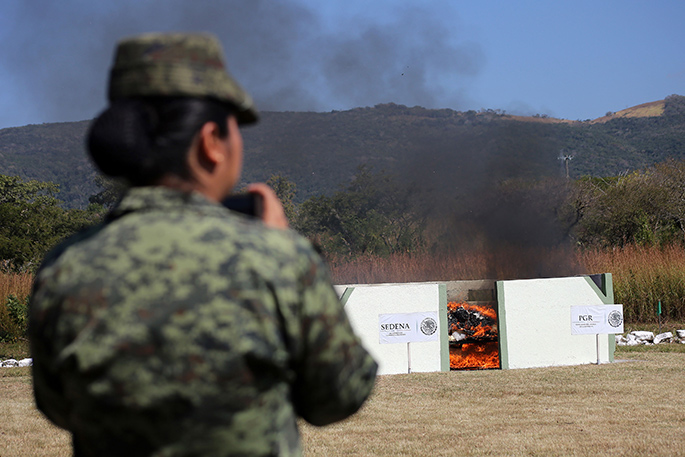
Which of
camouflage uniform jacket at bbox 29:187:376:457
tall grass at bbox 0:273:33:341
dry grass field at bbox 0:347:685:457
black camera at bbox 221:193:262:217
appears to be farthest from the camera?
tall grass at bbox 0:273:33:341

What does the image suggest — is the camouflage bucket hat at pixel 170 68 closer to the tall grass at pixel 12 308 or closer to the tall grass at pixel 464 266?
the tall grass at pixel 464 266

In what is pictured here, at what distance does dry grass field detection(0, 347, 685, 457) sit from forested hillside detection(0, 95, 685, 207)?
28.5 feet

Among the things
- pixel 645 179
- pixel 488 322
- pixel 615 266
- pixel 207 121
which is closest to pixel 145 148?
pixel 207 121

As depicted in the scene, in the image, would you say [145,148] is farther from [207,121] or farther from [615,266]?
[615,266]

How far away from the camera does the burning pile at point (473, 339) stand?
38.6ft

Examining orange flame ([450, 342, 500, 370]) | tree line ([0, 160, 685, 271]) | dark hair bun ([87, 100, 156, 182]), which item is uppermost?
dark hair bun ([87, 100, 156, 182])

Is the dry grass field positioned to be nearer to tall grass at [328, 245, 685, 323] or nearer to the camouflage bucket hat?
tall grass at [328, 245, 685, 323]

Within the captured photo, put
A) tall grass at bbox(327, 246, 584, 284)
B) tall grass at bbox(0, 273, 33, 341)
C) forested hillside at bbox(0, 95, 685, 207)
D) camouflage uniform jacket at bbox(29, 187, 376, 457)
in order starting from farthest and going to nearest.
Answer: forested hillside at bbox(0, 95, 685, 207)
tall grass at bbox(327, 246, 584, 284)
tall grass at bbox(0, 273, 33, 341)
camouflage uniform jacket at bbox(29, 187, 376, 457)

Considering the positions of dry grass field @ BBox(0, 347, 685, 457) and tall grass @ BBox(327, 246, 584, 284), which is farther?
tall grass @ BBox(327, 246, 584, 284)

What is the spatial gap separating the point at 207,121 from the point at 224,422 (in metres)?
0.56

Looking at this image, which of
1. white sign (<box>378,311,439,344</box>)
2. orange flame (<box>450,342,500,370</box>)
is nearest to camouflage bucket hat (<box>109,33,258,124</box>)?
white sign (<box>378,311,439,344</box>)

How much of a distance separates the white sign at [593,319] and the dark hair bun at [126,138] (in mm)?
10716

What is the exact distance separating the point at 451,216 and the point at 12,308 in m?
10.2

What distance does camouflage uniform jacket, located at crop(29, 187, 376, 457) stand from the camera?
1276mm
